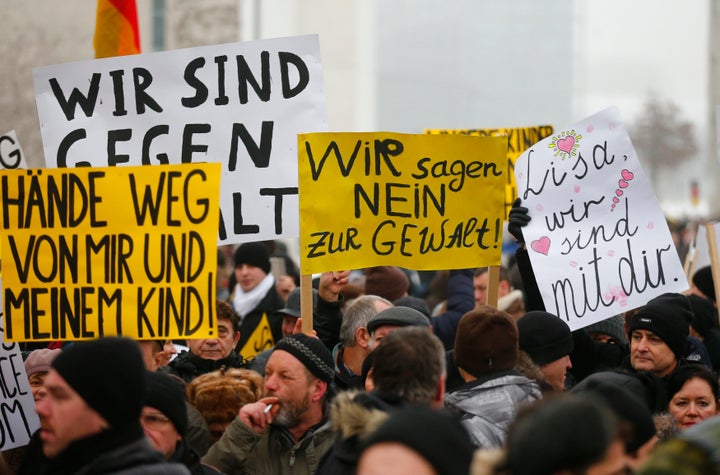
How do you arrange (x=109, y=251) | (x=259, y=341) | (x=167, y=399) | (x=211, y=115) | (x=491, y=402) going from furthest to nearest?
(x=259, y=341)
(x=211, y=115)
(x=109, y=251)
(x=491, y=402)
(x=167, y=399)

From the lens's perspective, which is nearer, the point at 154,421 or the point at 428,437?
the point at 428,437

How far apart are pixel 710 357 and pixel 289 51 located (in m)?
3.17

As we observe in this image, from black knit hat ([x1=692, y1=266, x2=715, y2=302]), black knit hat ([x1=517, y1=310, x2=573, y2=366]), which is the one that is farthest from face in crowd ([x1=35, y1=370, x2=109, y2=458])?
black knit hat ([x1=692, y1=266, x2=715, y2=302])

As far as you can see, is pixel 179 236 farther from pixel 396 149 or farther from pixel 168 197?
pixel 396 149

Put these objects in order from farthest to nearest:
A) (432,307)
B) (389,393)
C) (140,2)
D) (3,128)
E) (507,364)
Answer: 1. (140,2)
2. (3,128)
3. (432,307)
4. (507,364)
5. (389,393)

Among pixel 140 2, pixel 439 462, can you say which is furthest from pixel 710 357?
pixel 140 2

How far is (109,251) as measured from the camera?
5395 millimetres

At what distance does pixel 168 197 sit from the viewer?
5355mm

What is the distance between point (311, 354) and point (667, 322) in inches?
78.8

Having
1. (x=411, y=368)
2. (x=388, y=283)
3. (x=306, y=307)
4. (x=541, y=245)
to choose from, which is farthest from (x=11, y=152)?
(x=411, y=368)

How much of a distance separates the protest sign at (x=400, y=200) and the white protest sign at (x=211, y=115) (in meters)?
0.40

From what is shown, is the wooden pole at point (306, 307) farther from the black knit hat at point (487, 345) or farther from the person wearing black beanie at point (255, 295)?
the person wearing black beanie at point (255, 295)

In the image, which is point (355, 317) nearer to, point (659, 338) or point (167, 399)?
point (659, 338)

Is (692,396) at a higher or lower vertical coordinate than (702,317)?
lower
